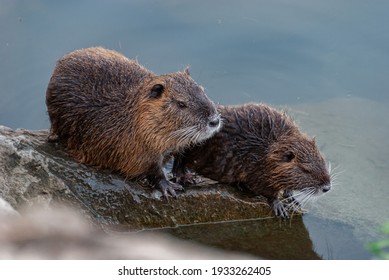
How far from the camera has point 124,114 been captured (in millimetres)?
6285

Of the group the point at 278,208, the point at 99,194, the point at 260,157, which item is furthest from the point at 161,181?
the point at 278,208

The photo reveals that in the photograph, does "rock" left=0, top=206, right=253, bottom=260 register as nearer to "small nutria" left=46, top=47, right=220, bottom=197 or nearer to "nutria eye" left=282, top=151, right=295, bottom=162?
"small nutria" left=46, top=47, right=220, bottom=197

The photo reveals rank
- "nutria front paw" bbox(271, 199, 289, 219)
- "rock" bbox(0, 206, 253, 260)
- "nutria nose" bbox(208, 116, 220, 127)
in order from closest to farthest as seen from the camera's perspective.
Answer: "rock" bbox(0, 206, 253, 260)
"nutria nose" bbox(208, 116, 220, 127)
"nutria front paw" bbox(271, 199, 289, 219)

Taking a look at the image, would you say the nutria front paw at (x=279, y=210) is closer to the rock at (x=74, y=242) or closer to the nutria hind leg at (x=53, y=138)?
the rock at (x=74, y=242)

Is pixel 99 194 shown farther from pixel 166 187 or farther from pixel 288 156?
pixel 288 156

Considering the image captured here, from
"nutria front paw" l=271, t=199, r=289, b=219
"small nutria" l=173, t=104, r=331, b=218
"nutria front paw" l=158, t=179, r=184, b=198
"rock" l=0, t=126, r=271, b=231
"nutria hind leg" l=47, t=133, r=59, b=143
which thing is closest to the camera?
"rock" l=0, t=126, r=271, b=231

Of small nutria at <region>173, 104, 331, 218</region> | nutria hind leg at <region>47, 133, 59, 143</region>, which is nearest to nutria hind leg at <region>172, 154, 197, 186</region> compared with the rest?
small nutria at <region>173, 104, 331, 218</region>

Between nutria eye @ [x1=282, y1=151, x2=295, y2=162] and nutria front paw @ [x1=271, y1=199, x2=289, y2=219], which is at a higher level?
nutria eye @ [x1=282, y1=151, x2=295, y2=162]

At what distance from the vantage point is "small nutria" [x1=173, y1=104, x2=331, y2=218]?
6.36 meters

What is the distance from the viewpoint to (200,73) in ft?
28.1

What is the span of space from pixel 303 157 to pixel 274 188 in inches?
13.5

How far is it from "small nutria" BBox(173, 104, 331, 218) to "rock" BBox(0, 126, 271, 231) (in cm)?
13

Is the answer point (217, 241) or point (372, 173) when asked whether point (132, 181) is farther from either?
point (372, 173)
